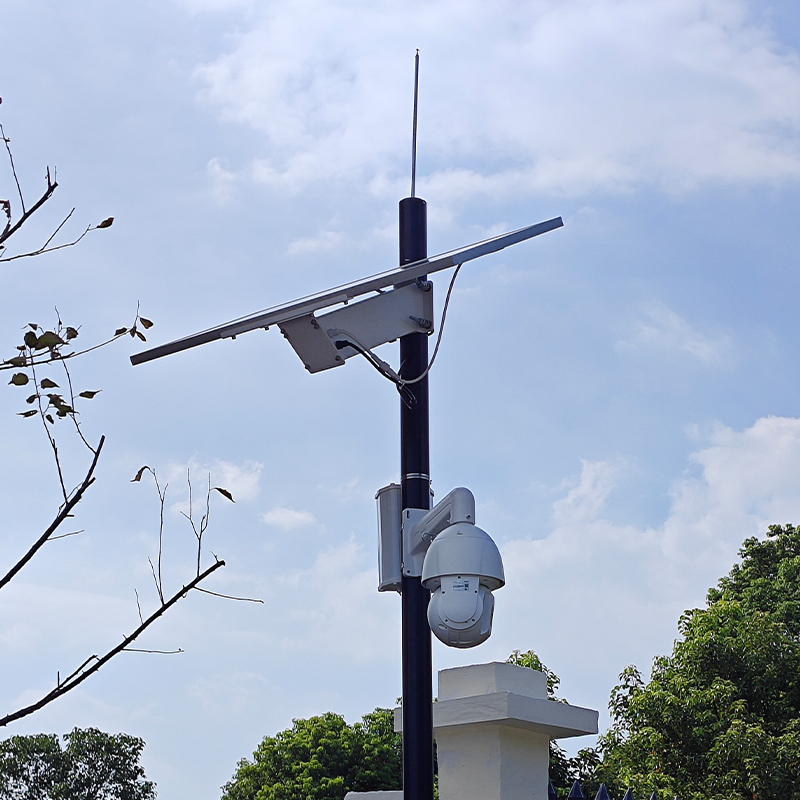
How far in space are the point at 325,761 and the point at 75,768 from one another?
7.57 metres

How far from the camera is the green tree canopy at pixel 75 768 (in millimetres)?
24594

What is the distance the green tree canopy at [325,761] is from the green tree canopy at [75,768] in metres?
3.92

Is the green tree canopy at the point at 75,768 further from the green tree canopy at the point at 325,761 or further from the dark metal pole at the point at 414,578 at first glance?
the dark metal pole at the point at 414,578

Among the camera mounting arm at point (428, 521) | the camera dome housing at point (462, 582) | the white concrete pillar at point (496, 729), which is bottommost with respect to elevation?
the white concrete pillar at point (496, 729)

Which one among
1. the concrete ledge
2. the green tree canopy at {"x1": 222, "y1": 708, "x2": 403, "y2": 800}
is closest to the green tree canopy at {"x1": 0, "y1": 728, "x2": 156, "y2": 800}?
the green tree canopy at {"x1": 222, "y1": 708, "x2": 403, "y2": 800}

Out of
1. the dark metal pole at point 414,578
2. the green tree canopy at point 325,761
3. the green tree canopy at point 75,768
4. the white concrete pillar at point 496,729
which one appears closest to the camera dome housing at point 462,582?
the dark metal pole at point 414,578

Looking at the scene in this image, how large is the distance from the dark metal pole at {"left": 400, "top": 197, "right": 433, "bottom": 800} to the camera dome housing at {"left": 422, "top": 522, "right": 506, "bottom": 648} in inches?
8.5

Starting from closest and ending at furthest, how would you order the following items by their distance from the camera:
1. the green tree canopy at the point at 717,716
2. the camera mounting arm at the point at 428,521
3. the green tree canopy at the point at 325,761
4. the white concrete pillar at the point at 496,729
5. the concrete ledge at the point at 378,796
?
the camera mounting arm at the point at 428,521
the white concrete pillar at the point at 496,729
the concrete ledge at the point at 378,796
the green tree canopy at the point at 717,716
the green tree canopy at the point at 325,761

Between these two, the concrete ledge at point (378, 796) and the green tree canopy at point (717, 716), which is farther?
the green tree canopy at point (717, 716)

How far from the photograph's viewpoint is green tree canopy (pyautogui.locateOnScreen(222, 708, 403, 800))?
2108cm

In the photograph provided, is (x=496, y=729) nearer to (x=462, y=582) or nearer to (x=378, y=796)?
(x=378, y=796)

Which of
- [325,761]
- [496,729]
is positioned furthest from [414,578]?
[325,761]

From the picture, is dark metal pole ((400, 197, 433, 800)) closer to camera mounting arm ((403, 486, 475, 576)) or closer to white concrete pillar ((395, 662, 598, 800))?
camera mounting arm ((403, 486, 475, 576))

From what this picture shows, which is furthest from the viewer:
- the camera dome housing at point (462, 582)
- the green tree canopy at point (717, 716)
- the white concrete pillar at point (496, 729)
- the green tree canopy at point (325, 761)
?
the green tree canopy at point (325, 761)
